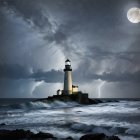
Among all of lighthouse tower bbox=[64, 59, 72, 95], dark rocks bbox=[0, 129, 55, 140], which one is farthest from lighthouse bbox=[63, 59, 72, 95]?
dark rocks bbox=[0, 129, 55, 140]

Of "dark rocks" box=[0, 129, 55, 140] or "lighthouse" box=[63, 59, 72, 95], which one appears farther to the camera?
"lighthouse" box=[63, 59, 72, 95]

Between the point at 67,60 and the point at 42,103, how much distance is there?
8.81 m

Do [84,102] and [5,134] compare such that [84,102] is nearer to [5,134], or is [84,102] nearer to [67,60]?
[67,60]

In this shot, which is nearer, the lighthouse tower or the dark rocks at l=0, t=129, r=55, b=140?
the dark rocks at l=0, t=129, r=55, b=140

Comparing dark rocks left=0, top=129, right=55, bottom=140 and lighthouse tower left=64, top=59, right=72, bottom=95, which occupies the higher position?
lighthouse tower left=64, top=59, right=72, bottom=95

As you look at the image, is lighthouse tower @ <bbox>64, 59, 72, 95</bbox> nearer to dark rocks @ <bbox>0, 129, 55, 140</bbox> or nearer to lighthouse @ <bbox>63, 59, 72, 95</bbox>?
lighthouse @ <bbox>63, 59, 72, 95</bbox>

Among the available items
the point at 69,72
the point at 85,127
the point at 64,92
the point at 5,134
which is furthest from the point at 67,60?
the point at 5,134

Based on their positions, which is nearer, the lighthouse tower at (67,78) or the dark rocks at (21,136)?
the dark rocks at (21,136)

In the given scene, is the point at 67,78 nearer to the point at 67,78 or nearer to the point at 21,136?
the point at 67,78

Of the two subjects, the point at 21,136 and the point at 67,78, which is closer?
the point at 21,136

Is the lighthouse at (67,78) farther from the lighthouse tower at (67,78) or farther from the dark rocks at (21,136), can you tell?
the dark rocks at (21,136)

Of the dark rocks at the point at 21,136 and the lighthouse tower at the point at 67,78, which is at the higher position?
the lighthouse tower at the point at 67,78

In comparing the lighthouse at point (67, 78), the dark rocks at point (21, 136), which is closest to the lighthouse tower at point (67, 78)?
the lighthouse at point (67, 78)

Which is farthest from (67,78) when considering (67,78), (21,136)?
(21,136)
